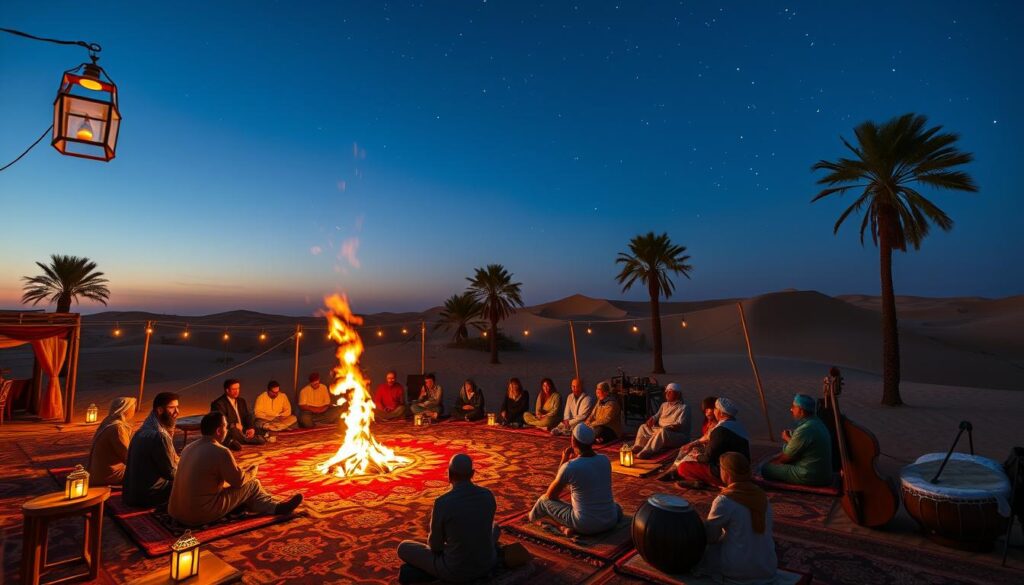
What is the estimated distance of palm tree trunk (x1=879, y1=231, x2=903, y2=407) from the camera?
16341 millimetres

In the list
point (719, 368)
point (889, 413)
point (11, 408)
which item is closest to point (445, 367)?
point (719, 368)

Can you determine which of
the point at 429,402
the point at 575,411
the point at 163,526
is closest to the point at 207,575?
the point at 163,526

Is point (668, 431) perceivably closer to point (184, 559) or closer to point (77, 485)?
point (184, 559)

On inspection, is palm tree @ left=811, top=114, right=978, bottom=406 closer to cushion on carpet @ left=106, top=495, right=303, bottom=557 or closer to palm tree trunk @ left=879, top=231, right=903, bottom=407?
palm tree trunk @ left=879, top=231, right=903, bottom=407

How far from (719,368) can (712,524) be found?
2748 centimetres

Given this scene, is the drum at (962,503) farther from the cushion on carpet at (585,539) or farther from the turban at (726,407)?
Result: the cushion on carpet at (585,539)

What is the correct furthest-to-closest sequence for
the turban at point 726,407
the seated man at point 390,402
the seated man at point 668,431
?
1. the seated man at point 390,402
2. the seated man at point 668,431
3. the turban at point 726,407

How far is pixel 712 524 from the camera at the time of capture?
438 cm

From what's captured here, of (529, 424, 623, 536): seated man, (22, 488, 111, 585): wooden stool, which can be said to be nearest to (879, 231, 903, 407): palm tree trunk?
(529, 424, 623, 536): seated man

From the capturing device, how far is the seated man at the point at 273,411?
12.0 meters

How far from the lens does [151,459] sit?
6367 millimetres

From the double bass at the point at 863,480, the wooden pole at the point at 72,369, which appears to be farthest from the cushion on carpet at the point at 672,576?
the wooden pole at the point at 72,369

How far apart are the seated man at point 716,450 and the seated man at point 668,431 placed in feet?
4.04

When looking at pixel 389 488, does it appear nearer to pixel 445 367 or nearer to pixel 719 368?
pixel 445 367
